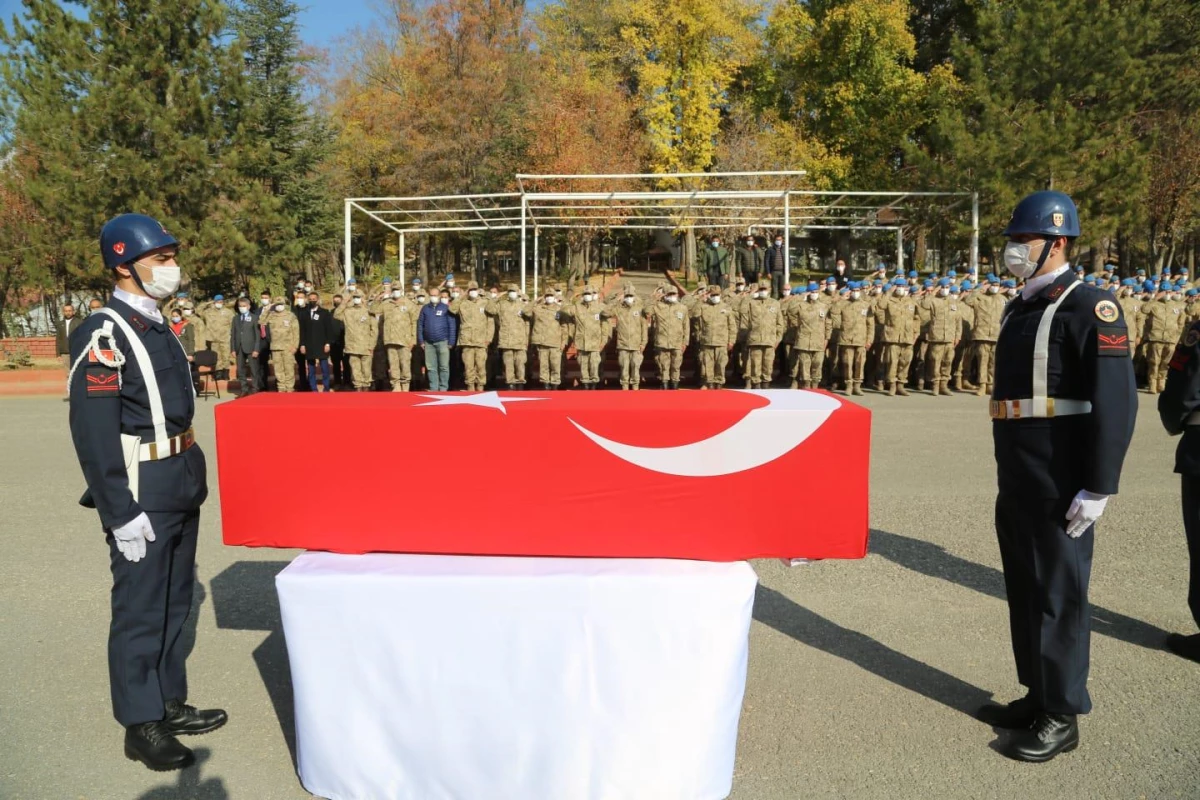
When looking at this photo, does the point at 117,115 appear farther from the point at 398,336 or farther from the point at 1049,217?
the point at 1049,217

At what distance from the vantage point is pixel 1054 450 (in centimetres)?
330

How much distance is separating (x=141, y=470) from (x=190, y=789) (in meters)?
1.20

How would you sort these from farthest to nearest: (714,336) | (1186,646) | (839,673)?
(714,336)
(1186,646)
(839,673)

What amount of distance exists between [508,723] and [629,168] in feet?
99.4

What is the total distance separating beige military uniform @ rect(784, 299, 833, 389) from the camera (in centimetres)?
1423

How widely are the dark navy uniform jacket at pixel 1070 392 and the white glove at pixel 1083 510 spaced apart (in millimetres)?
37

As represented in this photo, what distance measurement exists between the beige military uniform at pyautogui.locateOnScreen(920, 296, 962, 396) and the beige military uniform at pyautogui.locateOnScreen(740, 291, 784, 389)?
2.47m

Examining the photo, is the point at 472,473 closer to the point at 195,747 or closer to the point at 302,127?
the point at 195,747

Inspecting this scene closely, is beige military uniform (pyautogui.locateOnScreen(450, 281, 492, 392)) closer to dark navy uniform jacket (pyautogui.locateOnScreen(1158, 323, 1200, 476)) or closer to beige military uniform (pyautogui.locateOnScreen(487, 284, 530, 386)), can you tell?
beige military uniform (pyautogui.locateOnScreen(487, 284, 530, 386))

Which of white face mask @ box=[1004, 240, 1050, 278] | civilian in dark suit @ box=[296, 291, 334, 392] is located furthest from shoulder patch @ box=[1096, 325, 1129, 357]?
civilian in dark suit @ box=[296, 291, 334, 392]

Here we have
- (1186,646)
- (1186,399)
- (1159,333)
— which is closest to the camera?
(1186,646)

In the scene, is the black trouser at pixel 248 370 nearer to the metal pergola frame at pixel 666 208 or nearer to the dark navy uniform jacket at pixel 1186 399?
the metal pergola frame at pixel 666 208

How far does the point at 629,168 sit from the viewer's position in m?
31.5

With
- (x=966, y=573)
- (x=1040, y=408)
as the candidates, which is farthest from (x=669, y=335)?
(x=1040, y=408)
